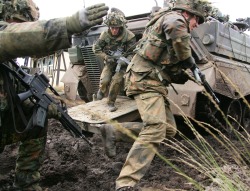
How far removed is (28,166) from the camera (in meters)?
3.34

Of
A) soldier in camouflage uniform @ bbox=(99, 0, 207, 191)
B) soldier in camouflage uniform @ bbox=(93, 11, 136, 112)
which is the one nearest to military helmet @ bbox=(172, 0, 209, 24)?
soldier in camouflage uniform @ bbox=(99, 0, 207, 191)

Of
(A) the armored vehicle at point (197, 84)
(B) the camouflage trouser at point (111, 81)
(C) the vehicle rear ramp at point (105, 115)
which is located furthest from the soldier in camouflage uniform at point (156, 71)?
(B) the camouflage trouser at point (111, 81)

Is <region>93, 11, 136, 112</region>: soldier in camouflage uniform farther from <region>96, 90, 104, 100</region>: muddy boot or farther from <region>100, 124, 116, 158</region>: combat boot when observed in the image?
<region>100, 124, 116, 158</region>: combat boot

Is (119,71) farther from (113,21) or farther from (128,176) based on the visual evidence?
(128,176)

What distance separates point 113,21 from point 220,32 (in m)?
1.50

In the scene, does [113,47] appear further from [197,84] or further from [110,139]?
[110,139]

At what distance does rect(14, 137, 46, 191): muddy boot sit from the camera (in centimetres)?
333

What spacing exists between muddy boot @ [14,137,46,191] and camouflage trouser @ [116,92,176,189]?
804 millimetres

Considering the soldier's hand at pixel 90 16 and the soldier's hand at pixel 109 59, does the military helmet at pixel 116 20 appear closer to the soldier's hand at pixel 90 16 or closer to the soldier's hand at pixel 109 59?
the soldier's hand at pixel 109 59

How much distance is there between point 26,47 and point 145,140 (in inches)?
57.6

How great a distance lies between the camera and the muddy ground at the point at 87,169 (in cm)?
346

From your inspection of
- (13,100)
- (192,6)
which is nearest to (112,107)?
(192,6)

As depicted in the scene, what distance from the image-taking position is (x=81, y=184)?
3518mm

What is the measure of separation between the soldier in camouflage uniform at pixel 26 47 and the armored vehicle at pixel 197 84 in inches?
31.9
